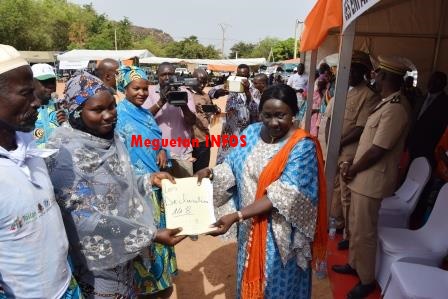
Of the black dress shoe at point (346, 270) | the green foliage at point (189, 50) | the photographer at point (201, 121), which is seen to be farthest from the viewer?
the green foliage at point (189, 50)

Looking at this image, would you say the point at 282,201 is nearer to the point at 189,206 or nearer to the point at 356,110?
the point at 189,206

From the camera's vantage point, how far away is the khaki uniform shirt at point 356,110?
11.8ft

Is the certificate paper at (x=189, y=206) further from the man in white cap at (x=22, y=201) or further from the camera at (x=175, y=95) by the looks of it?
the camera at (x=175, y=95)

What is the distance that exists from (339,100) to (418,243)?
1.40m

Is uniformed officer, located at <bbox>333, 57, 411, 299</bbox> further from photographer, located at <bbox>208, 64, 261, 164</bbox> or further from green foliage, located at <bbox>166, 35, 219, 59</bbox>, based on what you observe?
green foliage, located at <bbox>166, 35, 219, 59</bbox>

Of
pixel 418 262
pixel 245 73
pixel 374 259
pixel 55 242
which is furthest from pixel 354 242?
pixel 245 73

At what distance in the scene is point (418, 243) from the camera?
2.92 meters

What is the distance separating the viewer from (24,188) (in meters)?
1.22

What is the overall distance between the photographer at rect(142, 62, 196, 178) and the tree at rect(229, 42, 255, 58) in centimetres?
8935

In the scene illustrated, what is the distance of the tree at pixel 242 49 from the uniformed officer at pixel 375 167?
9019 centimetres

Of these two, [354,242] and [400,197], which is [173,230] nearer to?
[354,242]

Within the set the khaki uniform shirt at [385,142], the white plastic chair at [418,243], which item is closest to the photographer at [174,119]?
the khaki uniform shirt at [385,142]

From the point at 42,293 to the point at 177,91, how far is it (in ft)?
8.29

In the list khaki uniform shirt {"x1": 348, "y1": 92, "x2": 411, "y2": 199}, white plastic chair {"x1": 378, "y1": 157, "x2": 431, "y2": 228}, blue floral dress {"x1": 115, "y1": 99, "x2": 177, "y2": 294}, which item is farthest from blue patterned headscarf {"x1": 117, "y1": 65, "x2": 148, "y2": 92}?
white plastic chair {"x1": 378, "y1": 157, "x2": 431, "y2": 228}
